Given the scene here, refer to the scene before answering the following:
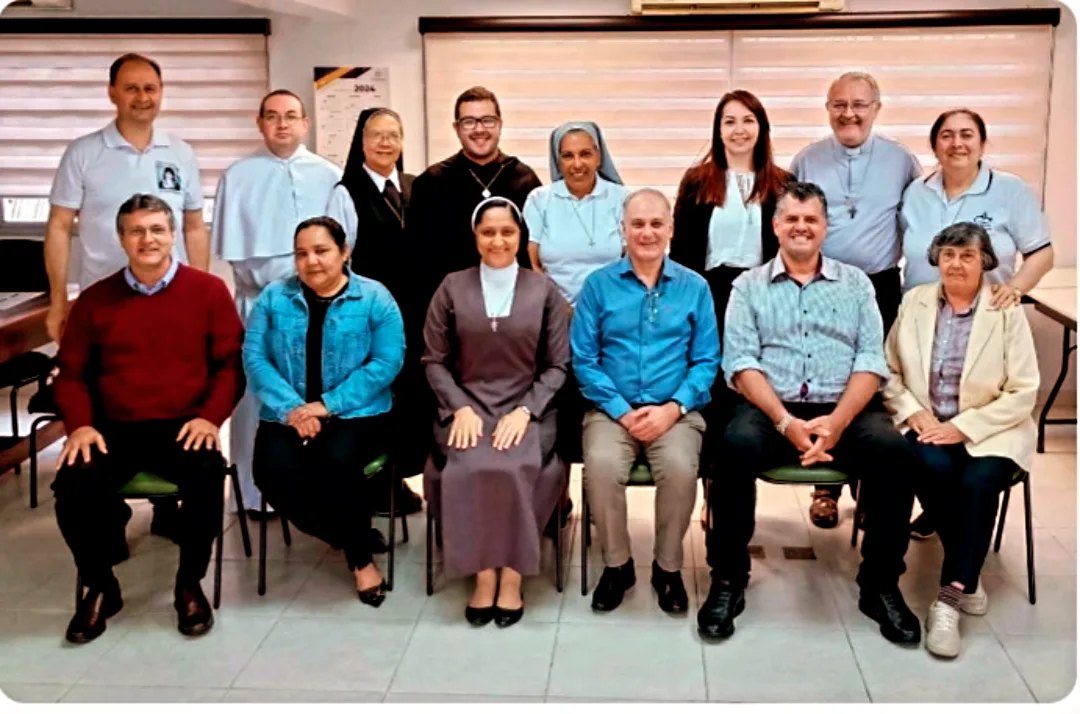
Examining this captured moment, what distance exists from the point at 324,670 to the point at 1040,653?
1878 millimetres

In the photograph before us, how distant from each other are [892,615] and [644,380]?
946 mm

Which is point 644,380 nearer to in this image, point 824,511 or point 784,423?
point 784,423

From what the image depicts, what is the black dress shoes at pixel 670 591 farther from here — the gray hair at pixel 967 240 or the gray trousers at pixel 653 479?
the gray hair at pixel 967 240

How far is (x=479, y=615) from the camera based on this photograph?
10.2 feet

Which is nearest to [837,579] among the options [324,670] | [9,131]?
[324,670]

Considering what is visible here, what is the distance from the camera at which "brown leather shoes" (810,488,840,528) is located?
12.8 feet

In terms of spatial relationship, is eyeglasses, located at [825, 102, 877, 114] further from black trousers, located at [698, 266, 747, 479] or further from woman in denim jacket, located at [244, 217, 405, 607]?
woman in denim jacket, located at [244, 217, 405, 607]

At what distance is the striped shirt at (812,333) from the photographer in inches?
126

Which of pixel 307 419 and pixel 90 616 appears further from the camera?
pixel 307 419

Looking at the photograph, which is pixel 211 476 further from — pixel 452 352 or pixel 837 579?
pixel 837 579

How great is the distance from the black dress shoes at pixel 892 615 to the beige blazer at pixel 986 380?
47 cm

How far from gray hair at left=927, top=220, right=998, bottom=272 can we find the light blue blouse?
3.23ft

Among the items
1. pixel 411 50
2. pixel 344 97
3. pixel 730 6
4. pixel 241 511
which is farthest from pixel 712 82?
pixel 241 511

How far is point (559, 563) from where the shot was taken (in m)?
3.35
